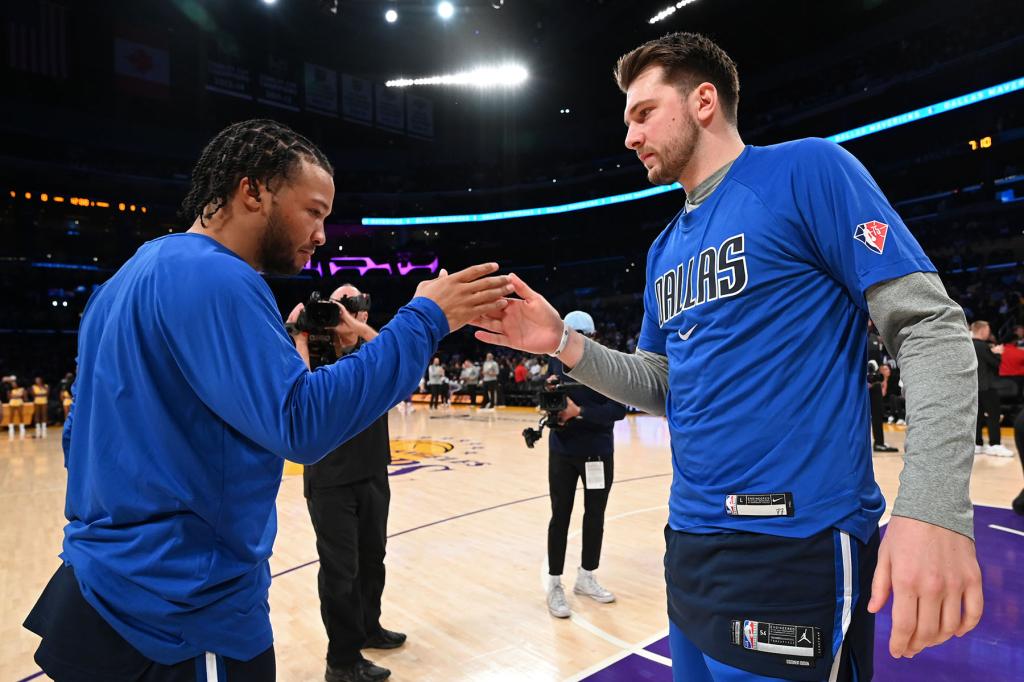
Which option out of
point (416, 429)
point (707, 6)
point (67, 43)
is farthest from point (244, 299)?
point (67, 43)

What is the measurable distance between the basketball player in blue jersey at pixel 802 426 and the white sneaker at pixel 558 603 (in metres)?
2.65

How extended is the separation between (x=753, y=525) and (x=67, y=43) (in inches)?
1018

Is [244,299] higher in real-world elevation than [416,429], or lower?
higher

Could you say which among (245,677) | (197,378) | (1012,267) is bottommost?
(245,677)

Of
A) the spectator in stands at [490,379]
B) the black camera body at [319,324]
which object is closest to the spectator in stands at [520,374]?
the spectator in stands at [490,379]

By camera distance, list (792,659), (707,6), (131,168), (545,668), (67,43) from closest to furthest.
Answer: (792,659) → (545,668) → (707,6) → (67,43) → (131,168)

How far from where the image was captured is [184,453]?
1.25m

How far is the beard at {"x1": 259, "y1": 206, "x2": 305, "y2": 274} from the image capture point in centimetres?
150

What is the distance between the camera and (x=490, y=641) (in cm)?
361

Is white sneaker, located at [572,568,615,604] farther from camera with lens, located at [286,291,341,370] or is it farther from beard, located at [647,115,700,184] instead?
beard, located at [647,115,700,184]

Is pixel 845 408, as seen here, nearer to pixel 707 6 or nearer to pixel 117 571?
pixel 117 571

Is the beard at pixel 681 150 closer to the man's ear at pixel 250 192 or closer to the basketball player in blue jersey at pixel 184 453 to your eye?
the basketball player in blue jersey at pixel 184 453

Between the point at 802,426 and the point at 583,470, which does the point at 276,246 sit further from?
the point at 583,470

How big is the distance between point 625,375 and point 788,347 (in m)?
0.59
